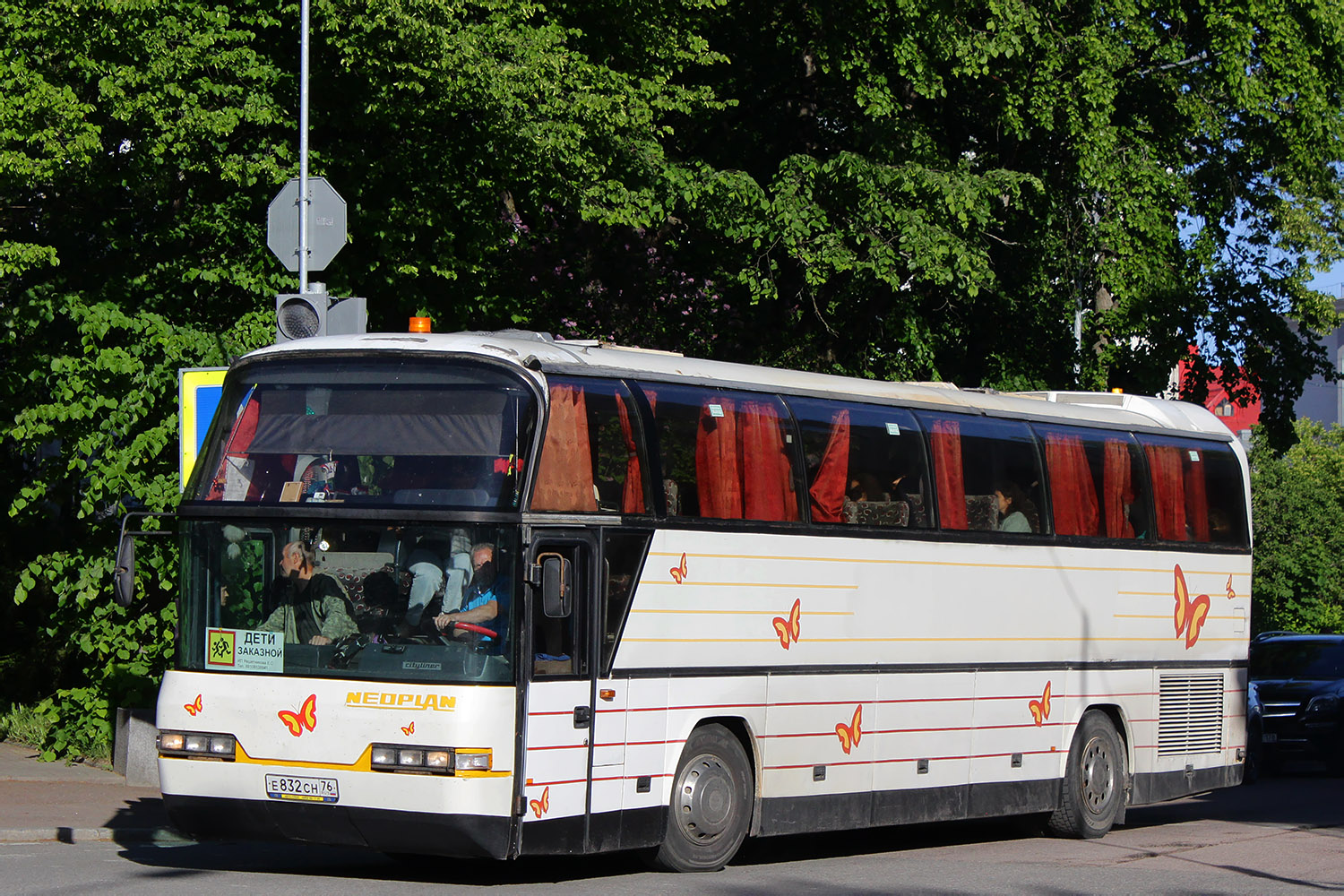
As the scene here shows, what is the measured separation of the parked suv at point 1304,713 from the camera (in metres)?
24.7

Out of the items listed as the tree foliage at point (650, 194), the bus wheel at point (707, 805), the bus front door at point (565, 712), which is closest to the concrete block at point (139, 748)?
the tree foliage at point (650, 194)

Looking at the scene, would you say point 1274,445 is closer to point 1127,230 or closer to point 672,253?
point 1127,230

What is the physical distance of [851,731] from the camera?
1297 cm

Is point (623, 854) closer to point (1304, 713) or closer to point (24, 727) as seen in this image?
point (24, 727)

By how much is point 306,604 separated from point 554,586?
1.47 metres

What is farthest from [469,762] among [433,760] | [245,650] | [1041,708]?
[1041,708]

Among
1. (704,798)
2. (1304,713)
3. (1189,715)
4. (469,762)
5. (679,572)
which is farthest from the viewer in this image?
(1304,713)

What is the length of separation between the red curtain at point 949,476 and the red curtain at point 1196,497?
363 centimetres

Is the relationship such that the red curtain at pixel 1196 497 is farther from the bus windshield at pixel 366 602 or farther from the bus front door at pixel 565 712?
the bus windshield at pixel 366 602

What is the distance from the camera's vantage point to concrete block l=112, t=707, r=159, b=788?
16406 millimetres

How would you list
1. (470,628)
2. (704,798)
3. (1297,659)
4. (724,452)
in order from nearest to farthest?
1. (470,628)
2. (704,798)
3. (724,452)
4. (1297,659)

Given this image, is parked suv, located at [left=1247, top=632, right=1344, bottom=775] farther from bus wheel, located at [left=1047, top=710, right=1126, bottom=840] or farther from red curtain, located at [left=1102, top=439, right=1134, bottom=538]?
red curtain, located at [left=1102, top=439, right=1134, bottom=538]

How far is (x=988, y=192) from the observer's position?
70.8 feet

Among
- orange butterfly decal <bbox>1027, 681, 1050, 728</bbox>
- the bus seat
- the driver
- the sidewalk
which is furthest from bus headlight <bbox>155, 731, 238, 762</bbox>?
orange butterfly decal <bbox>1027, 681, 1050, 728</bbox>
